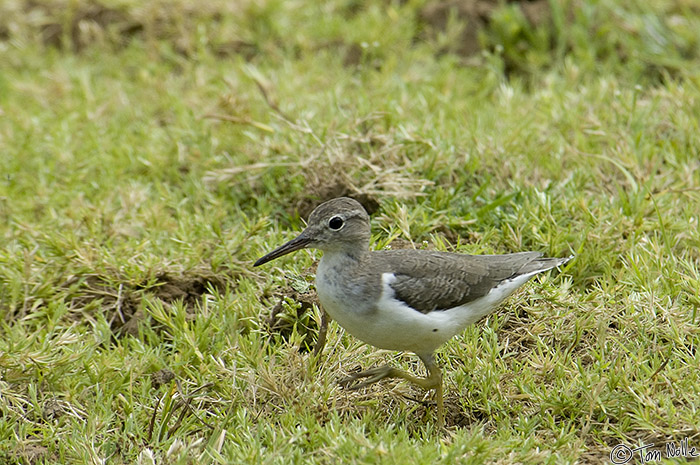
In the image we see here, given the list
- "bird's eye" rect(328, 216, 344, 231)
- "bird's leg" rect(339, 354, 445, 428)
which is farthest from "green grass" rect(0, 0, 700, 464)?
"bird's eye" rect(328, 216, 344, 231)

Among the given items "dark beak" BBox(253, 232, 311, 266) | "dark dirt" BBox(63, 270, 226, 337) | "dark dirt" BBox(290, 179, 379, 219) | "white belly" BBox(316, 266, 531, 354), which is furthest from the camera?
"dark dirt" BBox(290, 179, 379, 219)

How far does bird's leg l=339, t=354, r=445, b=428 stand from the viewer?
14.0 ft

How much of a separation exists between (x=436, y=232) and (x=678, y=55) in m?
3.35

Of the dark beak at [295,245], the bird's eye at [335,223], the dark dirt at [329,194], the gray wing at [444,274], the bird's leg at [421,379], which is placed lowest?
the bird's leg at [421,379]

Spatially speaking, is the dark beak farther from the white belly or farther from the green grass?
the green grass

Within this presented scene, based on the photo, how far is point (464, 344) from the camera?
186 inches

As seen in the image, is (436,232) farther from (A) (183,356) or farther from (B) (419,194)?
(A) (183,356)

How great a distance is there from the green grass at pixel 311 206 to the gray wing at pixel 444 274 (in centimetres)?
42

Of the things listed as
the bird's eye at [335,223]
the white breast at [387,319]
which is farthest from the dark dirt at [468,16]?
the white breast at [387,319]

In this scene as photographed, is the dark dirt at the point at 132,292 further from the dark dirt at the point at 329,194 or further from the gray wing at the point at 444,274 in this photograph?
the gray wing at the point at 444,274

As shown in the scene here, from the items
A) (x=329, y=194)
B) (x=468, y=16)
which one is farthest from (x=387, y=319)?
(x=468, y=16)

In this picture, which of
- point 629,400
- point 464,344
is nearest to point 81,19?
point 464,344

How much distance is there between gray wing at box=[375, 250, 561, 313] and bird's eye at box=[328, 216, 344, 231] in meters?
0.29

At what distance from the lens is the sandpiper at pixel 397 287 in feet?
13.5
